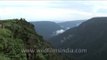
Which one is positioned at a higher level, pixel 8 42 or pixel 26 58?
pixel 8 42

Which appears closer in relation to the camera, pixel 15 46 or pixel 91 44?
pixel 15 46

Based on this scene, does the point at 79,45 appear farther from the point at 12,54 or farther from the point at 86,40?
the point at 12,54

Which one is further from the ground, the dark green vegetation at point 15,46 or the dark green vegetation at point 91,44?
the dark green vegetation at point 15,46

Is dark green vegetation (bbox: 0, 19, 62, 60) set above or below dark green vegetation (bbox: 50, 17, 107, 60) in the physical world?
above

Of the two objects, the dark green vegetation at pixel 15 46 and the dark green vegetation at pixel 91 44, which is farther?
the dark green vegetation at pixel 91 44

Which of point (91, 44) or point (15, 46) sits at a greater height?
point (15, 46)

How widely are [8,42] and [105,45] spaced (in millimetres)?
142686

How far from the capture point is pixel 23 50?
21.5 metres

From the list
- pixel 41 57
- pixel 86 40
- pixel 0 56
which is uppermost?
pixel 0 56

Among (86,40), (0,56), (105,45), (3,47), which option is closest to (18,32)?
(3,47)

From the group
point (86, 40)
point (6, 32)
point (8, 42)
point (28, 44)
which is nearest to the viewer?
point (8, 42)

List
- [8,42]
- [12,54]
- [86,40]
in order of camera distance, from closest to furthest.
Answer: [12,54] → [8,42] → [86,40]

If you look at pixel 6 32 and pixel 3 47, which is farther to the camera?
pixel 6 32

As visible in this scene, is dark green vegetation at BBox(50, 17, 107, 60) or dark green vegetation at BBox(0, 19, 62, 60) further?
dark green vegetation at BBox(50, 17, 107, 60)
